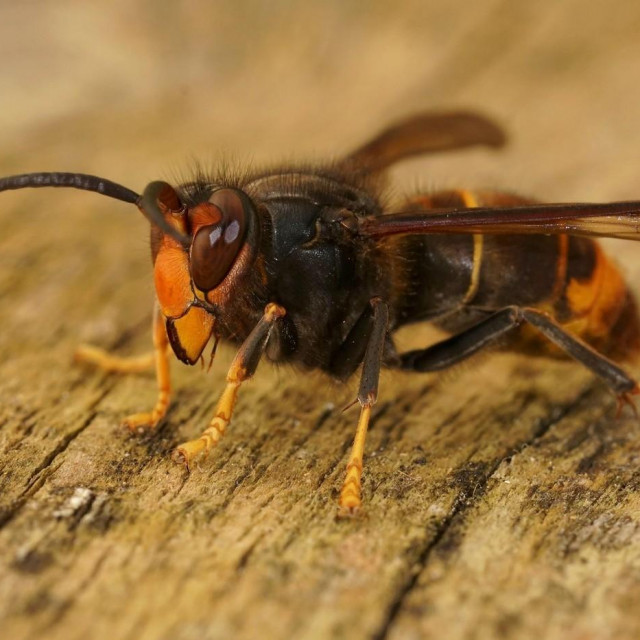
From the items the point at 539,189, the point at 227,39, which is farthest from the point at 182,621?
the point at 227,39

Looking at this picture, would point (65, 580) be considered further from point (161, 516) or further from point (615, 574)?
point (615, 574)

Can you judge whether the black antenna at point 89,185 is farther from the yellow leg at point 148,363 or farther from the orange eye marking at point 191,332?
the yellow leg at point 148,363

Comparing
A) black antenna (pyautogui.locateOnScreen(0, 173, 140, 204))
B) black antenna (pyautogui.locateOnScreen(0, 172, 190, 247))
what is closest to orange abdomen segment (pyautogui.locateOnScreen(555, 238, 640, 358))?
black antenna (pyautogui.locateOnScreen(0, 172, 190, 247))

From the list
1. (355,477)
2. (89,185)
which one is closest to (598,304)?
(355,477)

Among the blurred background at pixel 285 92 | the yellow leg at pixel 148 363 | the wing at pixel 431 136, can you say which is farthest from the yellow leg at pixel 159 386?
the wing at pixel 431 136

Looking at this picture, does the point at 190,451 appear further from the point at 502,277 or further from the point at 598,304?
the point at 598,304

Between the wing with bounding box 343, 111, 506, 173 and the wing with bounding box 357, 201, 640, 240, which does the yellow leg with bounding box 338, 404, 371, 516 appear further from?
the wing with bounding box 343, 111, 506, 173
